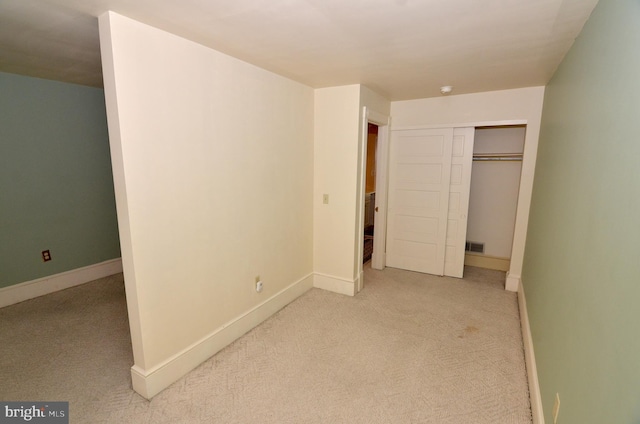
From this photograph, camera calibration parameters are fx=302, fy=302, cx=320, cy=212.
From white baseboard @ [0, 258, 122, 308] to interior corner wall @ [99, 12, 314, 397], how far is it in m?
2.34

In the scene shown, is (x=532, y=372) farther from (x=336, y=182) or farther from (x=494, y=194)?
(x=494, y=194)

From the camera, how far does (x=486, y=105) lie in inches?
141

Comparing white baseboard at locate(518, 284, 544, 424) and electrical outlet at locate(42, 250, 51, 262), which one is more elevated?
electrical outlet at locate(42, 250, 51, 262)

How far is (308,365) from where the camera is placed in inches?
92.4

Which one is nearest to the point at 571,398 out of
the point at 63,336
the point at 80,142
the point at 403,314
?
the point at 403,314

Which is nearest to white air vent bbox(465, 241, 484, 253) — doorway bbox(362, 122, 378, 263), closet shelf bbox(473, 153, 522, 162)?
closet shelf bbox(473, 153, 522, 162)

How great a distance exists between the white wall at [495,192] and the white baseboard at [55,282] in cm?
508

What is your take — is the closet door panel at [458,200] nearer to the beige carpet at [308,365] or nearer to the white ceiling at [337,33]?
the beige carpet at [308,365]

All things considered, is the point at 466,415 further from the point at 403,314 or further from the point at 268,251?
the point at 268,251

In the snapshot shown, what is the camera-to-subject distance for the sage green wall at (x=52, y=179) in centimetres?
313

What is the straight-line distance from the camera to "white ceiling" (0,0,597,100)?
159cm

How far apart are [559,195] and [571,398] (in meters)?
1.27

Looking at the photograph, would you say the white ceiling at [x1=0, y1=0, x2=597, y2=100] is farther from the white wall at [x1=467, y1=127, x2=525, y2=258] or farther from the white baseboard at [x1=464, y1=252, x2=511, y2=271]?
the white baseboard at [x1=464, y1=252, x2=511, y2=271]

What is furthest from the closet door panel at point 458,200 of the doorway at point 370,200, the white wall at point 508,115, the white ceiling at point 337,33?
the doorway at point 370,200
